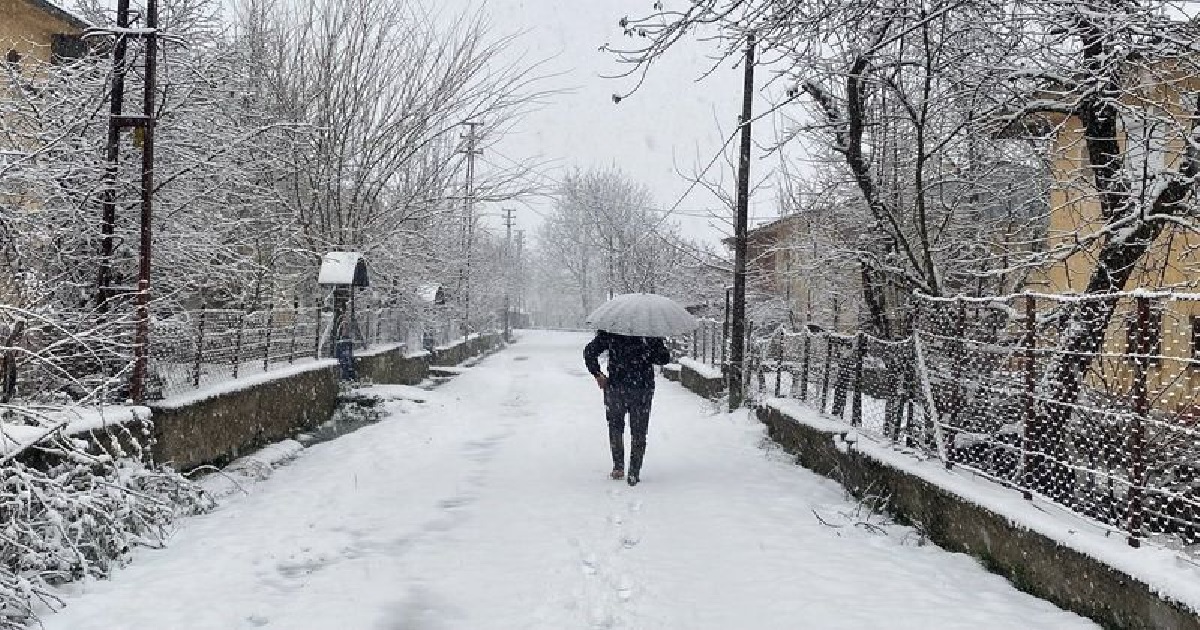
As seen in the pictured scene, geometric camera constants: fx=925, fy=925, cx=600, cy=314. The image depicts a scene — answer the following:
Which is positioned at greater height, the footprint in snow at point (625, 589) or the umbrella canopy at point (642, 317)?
the umbrella canopy at point (642, 317)

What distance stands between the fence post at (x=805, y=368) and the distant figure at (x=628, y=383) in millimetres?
3122

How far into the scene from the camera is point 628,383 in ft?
28.8

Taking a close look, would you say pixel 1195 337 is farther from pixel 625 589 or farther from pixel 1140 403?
pixel 625 589

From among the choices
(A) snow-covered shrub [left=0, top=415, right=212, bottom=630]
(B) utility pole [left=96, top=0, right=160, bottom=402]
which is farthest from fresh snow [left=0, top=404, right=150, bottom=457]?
(B) utility pole [left=96, top=0, right=160, bottom=402]

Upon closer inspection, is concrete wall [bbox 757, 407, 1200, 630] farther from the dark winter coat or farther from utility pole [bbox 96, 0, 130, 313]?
utility pole [bbox 96, 0, 130, 313]

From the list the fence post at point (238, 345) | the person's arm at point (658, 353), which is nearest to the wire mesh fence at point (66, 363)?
the fence post at point (238, 345)

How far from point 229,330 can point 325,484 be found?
2702 mm

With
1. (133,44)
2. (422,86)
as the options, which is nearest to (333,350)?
(422,86)

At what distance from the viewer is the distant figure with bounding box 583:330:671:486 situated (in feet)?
28.6

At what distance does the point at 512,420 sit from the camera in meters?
14.3

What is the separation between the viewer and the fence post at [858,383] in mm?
9258

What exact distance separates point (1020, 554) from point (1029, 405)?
902 millimetres

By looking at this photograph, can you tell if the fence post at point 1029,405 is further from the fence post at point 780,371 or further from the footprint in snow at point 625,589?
the fence post at point 780,371

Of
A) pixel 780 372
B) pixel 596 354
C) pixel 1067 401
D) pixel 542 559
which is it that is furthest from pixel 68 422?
pixel 780 372
